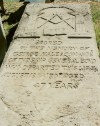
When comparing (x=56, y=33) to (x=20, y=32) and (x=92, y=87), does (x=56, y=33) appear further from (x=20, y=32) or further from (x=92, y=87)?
(x=92, y=87)

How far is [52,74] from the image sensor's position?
357cm

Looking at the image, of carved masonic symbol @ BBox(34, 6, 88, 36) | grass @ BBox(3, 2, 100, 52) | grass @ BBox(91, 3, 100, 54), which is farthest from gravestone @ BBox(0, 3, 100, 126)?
grass @ BBox(3, 2, 100, 52)

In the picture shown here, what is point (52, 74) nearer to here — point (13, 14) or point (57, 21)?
point (57, 21)

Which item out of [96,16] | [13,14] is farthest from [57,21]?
[13,14]

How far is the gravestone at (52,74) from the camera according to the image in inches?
119

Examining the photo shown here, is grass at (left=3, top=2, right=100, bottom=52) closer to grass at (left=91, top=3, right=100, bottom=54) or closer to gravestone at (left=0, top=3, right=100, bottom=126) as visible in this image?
grass at (left=91, top=3, right=100, bottom=54)

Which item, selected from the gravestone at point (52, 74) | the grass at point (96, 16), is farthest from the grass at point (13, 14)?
the gravestone at point (52, 74)

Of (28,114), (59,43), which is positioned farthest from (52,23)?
(28,114)

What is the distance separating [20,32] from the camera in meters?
4.53

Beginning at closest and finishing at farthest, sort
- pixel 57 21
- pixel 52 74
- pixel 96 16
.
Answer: pixel 52 74 → pixel 57 21 → pixel 96 16

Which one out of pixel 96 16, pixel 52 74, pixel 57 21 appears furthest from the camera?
pixel 96 16

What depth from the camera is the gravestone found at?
119 inches

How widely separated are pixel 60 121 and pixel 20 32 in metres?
1.97


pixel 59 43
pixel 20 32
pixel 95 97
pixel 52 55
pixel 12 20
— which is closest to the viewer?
pixel 95 97
